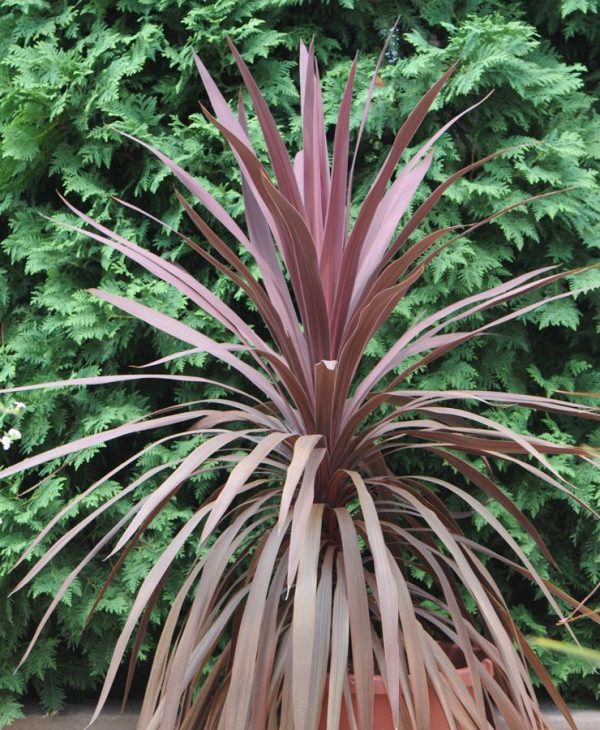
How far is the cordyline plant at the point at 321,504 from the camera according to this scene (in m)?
0.92

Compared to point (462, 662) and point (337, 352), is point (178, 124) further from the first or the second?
point (462, 662)

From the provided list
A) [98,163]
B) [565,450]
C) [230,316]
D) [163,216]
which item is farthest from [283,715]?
[98,163]

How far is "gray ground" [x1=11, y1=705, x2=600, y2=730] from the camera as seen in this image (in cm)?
175

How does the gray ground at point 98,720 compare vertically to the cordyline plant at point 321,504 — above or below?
below

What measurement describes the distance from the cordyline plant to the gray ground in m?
0.70

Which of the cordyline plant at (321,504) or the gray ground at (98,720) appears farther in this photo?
the gray ground at (98,720)

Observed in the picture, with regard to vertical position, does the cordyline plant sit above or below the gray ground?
above

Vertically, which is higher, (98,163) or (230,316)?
(98,163)

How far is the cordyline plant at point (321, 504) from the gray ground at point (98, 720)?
Result: 704 mm

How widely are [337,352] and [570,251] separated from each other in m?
0.87

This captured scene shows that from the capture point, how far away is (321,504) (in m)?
1.07

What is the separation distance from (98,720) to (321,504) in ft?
3.92

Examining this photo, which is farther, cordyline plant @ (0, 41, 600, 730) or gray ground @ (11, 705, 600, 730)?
gray ground @ (11, 705, 600, 730)

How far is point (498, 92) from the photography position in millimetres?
1772
